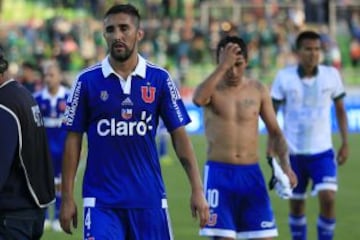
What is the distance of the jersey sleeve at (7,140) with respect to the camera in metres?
6.25

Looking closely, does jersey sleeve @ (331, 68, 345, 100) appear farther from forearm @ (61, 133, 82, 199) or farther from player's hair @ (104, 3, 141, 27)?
forearm @ (61, 133, 82, 199)

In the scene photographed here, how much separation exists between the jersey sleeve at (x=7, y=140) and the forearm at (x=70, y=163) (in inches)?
22.7

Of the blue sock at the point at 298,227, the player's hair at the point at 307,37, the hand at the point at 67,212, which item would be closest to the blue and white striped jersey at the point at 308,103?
the player's hair at the point at 307,37

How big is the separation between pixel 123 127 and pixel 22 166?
74 cm

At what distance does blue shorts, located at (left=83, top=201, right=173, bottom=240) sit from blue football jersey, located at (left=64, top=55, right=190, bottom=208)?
5 cm

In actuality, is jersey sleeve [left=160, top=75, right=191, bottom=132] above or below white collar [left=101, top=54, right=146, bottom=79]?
below

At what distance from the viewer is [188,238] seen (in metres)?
12.1

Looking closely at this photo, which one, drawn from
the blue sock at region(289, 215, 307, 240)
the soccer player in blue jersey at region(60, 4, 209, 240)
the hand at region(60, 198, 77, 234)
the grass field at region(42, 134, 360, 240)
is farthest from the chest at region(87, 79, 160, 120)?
the grass field at region(42, 134, 360, 240)

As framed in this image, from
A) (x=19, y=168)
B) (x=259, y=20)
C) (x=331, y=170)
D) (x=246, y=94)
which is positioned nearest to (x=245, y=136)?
(x=246, y=94)

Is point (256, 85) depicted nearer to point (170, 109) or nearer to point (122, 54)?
point (170, 109)

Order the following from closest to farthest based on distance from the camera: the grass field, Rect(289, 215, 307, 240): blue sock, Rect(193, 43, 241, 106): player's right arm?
1. Rect(193, 43, 241, 106): player's right arm
2. Rect(289, 215, 307, 240): blue sock
3. the grass field

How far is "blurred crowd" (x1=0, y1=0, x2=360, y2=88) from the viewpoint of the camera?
3186cm

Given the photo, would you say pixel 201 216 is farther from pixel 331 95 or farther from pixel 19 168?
pixel 331 95

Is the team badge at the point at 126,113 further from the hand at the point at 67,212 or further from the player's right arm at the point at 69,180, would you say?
the hand at the point at 67,212
